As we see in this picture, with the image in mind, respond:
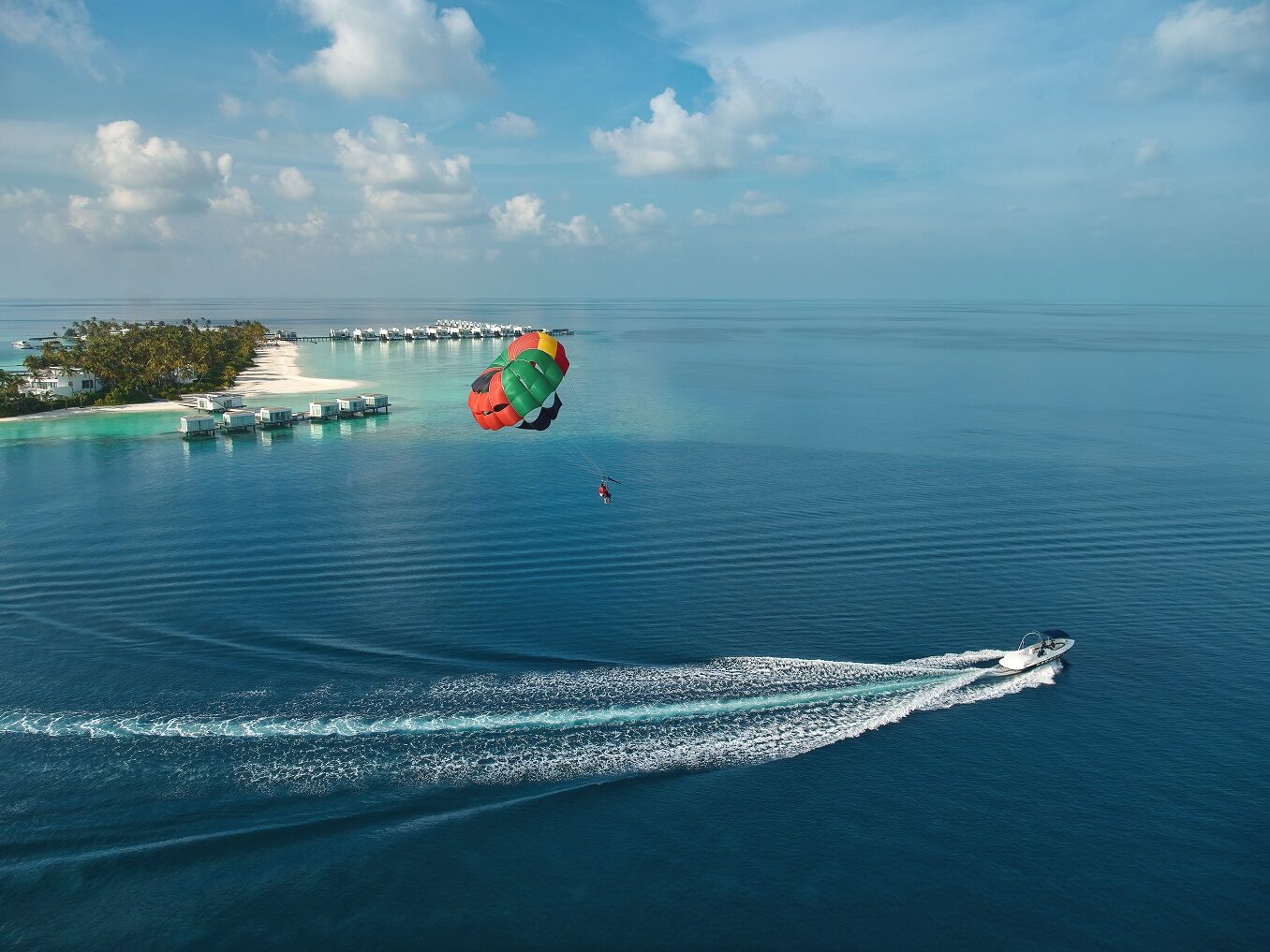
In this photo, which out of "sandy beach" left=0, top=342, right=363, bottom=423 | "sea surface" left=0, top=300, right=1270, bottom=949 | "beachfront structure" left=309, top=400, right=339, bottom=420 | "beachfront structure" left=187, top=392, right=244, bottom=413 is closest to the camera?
"sea surface" left=0, top=300, right=1270, bottom=949

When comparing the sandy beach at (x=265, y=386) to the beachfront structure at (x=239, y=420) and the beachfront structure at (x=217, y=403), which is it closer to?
the beachfront structure at (x=217, y=403)

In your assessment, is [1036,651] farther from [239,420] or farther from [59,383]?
[59,383]

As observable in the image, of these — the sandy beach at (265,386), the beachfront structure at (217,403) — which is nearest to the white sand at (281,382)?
the sandy beach at (265,386)

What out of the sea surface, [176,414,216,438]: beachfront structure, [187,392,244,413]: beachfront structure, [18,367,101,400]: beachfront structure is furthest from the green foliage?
the sea surface

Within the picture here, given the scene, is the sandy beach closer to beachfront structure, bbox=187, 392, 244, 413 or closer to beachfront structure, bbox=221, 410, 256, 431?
beachfront structure, bbox=187, 392, 244, 413

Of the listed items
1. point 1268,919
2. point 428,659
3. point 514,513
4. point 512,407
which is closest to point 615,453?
point 514,513

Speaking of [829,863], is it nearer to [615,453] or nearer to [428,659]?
[428,659]
